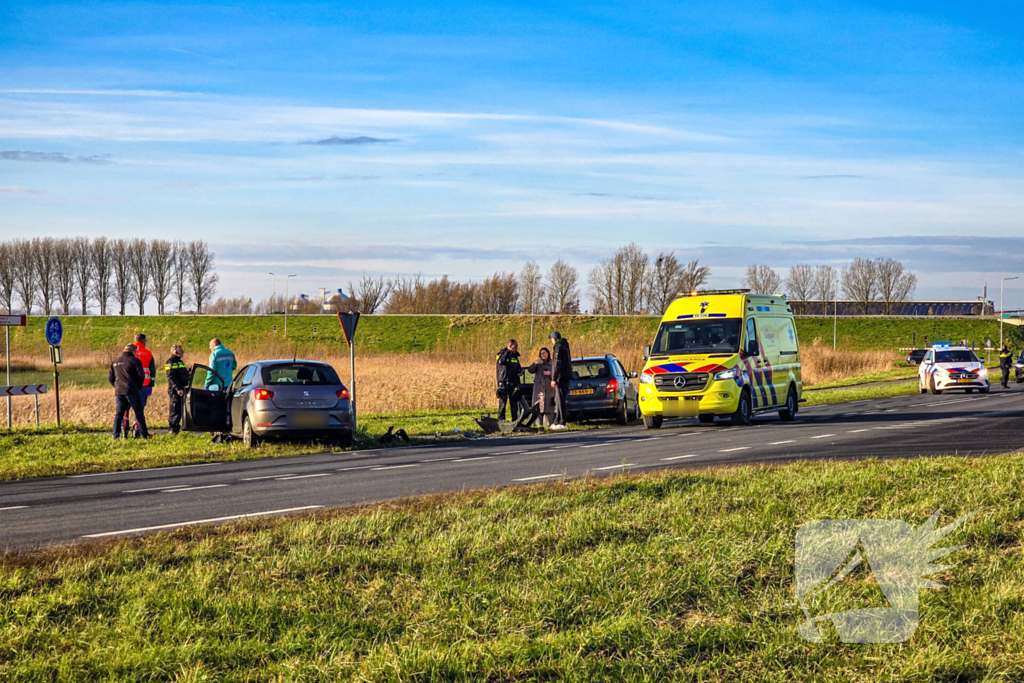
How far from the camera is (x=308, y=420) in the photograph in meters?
16.9

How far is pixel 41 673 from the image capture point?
4691 millimetres

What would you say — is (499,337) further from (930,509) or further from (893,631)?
(893,631)

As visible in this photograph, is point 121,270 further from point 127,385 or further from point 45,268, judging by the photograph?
point 127,385

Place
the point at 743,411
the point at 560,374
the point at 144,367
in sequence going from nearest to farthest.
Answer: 1. the point at 144,367
2. the point at 560,374
3. the point at 743,411

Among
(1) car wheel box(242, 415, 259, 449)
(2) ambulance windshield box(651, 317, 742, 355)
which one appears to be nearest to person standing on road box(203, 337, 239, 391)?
(1) car wheel box(242, 415, 259, 449)

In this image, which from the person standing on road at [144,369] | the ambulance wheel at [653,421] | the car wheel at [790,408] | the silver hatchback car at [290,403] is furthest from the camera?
the car wheel at [790,408]

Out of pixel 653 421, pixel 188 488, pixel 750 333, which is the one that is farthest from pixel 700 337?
pixel 188 488

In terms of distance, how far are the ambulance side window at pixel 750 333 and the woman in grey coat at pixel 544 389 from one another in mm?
4264

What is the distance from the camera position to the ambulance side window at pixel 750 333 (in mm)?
21616

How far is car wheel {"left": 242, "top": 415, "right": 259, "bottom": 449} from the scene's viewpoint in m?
17.1

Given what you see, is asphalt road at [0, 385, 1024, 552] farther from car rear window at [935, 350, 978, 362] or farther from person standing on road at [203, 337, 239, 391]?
car rear window at [935, 350, 978, 362]

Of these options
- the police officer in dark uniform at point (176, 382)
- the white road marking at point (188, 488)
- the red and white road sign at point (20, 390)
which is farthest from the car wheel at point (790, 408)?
the red and white road sign at point (20, 390)

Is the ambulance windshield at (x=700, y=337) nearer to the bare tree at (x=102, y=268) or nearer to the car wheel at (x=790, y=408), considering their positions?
the car wheel at (x=790, y=408)
